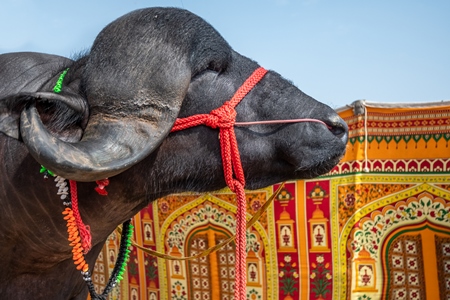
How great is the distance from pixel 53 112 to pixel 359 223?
94.2 inches

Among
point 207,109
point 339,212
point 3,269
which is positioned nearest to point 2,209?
point 3,269

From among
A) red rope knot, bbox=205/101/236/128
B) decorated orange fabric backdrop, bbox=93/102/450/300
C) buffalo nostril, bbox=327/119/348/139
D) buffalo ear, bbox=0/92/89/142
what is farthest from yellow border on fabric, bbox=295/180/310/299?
buffalo ear, bbox=0/92/89/142

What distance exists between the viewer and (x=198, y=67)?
49.0 inches

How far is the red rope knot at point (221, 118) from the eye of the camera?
1.23 m

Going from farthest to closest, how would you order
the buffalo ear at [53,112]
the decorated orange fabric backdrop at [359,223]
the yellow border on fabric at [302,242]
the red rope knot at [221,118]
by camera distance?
the yellow border on fabric at [302,242] < the decorated orange fabric backdrop at [359,223] < the red rope knot at [221,118] < the buffalo ear at [53,112]

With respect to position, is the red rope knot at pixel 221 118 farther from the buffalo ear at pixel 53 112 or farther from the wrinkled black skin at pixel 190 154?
the buffalo ear at pixel 53 112

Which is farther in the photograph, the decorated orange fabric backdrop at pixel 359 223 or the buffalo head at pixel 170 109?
the decorated orange fabric backdrop at pixel 359 223

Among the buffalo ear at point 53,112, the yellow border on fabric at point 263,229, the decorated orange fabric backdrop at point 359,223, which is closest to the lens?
the buffalo ear at point 53,112

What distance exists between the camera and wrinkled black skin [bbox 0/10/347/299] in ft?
4.13

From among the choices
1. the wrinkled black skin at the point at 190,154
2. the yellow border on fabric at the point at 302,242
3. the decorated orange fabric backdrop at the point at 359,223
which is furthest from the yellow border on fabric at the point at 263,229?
the wrinkled black skin at the point at 190,154

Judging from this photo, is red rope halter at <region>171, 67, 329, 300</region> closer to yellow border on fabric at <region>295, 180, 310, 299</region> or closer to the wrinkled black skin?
the wrinkled black skin

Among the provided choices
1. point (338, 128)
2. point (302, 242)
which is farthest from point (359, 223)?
point (338, 128)

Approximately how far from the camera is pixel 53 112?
1193 mm

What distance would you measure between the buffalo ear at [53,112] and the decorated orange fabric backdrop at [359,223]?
2233 millimetres
